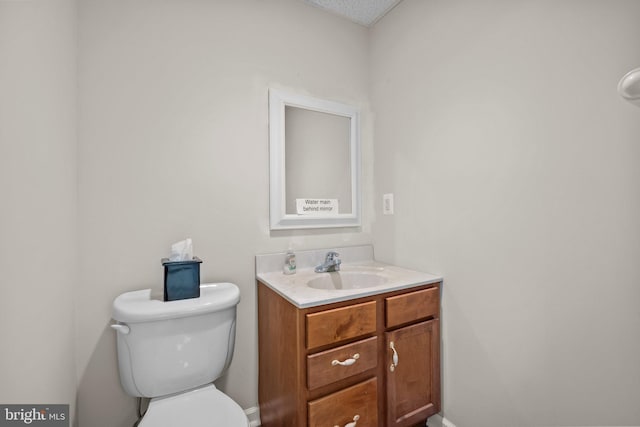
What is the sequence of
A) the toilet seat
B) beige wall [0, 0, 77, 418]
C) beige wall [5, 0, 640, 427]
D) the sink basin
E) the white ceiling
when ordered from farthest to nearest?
the white ceiling, the sink basin, the toilet seat, beige wall [5, 0, 640, 427], beige wall [0, 0, 77, 418]

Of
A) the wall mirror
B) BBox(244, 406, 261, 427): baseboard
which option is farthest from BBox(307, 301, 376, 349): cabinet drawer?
BBox(244, 406, 261, 427): baseboard

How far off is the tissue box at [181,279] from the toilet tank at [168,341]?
0.10 ft

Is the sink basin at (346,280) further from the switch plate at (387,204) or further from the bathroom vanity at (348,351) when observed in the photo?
the switch plate at (387,204)

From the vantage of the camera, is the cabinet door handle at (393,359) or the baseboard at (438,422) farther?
the baseboard at (438,422)

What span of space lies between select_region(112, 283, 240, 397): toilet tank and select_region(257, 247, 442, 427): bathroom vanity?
0.86ft

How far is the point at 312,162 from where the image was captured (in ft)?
5.38

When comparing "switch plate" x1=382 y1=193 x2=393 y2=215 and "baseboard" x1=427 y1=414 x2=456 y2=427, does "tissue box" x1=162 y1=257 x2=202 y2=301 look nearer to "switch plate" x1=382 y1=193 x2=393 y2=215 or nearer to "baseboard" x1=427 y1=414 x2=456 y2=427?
"switch plate" x1=382 y1=193 x2=393 y2=215

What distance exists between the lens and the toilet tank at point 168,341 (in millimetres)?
999

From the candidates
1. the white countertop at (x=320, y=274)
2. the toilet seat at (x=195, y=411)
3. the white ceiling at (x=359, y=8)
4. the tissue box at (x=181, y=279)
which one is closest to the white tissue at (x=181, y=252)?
the tissue box at (x=181, y=279)

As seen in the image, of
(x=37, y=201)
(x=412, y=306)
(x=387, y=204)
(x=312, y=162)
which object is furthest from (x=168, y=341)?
(x=387, y=204)

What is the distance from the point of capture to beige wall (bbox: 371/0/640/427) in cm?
84

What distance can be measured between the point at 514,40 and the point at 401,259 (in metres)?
1.14

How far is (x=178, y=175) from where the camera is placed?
1286 millimetres

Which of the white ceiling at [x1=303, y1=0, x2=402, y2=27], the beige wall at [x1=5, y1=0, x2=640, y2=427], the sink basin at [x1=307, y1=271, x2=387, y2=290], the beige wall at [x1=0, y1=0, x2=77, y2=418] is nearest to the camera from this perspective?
the beige wall at [x1=0, y1=0, x2=77, y2=418]
